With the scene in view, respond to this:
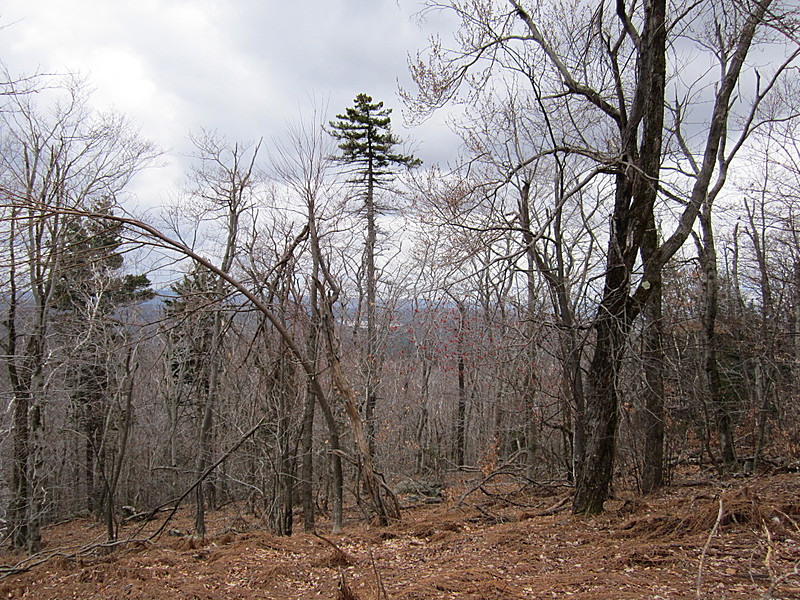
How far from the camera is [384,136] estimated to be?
18250mm

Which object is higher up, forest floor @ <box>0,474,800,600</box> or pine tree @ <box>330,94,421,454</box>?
pine tree @ <box>330,94,421,454</box>

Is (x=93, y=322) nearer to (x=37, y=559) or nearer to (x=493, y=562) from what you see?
(x=37, y=559)

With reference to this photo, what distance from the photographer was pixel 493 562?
4430mm

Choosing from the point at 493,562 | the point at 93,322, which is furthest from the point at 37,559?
the point at 93,322

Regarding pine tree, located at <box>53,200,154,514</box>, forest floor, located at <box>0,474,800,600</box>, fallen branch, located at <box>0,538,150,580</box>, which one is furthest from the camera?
pine tree, located at <box>53,200,154,514</box>

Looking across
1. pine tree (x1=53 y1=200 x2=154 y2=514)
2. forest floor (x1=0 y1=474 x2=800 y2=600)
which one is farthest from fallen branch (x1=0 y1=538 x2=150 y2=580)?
pine tree (x1=53 y1=200 x2=154 y2=514)

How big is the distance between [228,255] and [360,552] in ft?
32.4

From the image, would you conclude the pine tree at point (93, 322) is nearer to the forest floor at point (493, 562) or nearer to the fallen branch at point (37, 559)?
the fallen branch at point (37, 559)

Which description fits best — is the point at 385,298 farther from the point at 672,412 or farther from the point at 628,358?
the point at 628,358

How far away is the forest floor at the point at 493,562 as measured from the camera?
347cm

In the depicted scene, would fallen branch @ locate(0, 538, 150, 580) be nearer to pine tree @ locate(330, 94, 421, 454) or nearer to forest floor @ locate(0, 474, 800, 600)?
forest floor @ locate(0, 474, 800, 600)

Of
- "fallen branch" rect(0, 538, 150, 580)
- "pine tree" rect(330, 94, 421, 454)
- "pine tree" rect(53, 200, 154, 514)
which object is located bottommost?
"fallen branch" rect(0, 538, 150, 580)

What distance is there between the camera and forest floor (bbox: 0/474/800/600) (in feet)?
11.4

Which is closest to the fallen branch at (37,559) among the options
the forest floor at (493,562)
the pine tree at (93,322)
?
the forest floor at (493,562)
